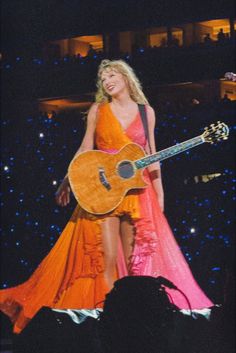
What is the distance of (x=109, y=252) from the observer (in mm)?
5898

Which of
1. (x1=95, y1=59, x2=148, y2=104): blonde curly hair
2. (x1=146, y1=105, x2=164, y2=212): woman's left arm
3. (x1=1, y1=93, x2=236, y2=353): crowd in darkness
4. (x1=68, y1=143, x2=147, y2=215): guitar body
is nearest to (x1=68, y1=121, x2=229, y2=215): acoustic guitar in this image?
(x1=68, y1=143, x2=147, y2=215): guitar body

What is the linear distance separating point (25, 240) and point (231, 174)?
7.40 ft

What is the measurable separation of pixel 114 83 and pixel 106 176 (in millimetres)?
840

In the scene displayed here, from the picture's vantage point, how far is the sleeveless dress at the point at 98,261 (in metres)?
5.80

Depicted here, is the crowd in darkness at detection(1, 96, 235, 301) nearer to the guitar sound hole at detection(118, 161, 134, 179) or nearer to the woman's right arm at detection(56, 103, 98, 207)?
the woman's right arm at detection(56, 103, 98, 207)

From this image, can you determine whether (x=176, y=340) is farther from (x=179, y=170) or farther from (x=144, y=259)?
(x=179, y=170)

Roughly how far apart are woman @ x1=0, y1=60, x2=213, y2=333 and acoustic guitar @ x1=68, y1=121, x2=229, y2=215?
3.6 inches

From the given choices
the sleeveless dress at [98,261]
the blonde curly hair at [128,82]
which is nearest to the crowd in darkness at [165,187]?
the sleeveless dress at [98,261]

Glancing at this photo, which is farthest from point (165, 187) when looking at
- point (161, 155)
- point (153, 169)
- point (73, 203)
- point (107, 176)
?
point (107, 176)

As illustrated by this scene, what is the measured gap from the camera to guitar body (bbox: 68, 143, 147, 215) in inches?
232

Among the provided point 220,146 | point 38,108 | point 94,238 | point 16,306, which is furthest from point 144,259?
point 38,108

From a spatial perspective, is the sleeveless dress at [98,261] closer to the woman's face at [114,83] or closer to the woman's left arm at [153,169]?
the woman's left arm at [153,169]

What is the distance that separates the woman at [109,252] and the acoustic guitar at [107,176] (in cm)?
9

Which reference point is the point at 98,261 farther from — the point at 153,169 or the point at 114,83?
the point at 114,83
